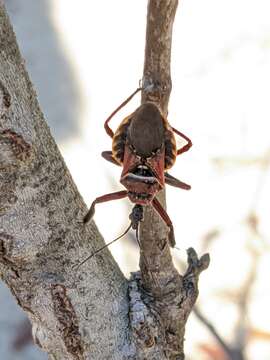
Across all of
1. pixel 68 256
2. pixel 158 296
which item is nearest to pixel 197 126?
pixel 158 296

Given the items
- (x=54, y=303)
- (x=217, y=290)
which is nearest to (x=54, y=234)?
(x=54, y=303)

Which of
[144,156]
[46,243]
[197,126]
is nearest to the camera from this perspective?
[46,243]

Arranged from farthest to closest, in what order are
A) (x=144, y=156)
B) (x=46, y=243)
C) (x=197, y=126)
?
(x=197, y=126)
(x=144, y=156)
(x=46, y=243)

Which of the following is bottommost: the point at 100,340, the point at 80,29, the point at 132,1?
the point at 100,340

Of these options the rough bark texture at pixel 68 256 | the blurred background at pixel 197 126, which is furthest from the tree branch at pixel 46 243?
the blurred background at pixel 197 126

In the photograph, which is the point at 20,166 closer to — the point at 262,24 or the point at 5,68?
the point at 5,68

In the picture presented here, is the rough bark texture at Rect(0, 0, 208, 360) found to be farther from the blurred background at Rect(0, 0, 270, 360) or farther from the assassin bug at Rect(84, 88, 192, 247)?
the blurred background at Rect(0, 0, 270, 360)

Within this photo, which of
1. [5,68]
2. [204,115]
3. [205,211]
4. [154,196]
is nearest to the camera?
[5,68]

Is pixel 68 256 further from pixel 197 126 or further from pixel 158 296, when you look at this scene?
pixel 197 126

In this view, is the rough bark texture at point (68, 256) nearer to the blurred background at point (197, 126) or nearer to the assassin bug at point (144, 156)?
the assassin bug at point (144, 156)
